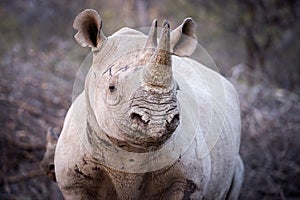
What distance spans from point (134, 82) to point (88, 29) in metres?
0.74

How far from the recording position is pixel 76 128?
423 centimetres

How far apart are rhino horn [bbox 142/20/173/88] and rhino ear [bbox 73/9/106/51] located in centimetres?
65

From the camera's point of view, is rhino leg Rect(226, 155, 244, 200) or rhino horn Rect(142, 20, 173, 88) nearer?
rhino horn Rect(142, 20, 173, 88)

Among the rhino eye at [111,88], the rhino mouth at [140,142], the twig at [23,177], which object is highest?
the rhino eye at [111,88]

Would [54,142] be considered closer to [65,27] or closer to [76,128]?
[76,128]

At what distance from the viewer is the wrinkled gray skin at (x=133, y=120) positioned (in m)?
3.29

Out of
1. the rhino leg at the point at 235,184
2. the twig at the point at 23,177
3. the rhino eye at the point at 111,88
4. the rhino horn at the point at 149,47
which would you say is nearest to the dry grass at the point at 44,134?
the twig at the point at 23,177

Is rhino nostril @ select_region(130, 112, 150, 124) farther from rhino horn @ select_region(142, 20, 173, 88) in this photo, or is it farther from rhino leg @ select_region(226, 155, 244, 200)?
rhino leg @ select_region(226, 155, 244, 200)

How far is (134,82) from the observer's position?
3393 millimetres

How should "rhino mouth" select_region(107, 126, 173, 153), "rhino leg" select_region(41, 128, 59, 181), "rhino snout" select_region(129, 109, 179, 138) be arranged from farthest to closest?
"rhino leg" select_region(41, 128, 59, 181) → "rhino mouth" select_region(107, 126, 173, 153) → "rhino snout" select_region(129, 109, 179, 138)

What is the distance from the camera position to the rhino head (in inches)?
128

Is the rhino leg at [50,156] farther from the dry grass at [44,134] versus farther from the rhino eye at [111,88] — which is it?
the rhino eye at [111,88]

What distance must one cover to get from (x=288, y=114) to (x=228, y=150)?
3.14 meters

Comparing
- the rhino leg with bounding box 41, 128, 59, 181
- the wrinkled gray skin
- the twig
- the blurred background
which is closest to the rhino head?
the wrinkled gray skin
